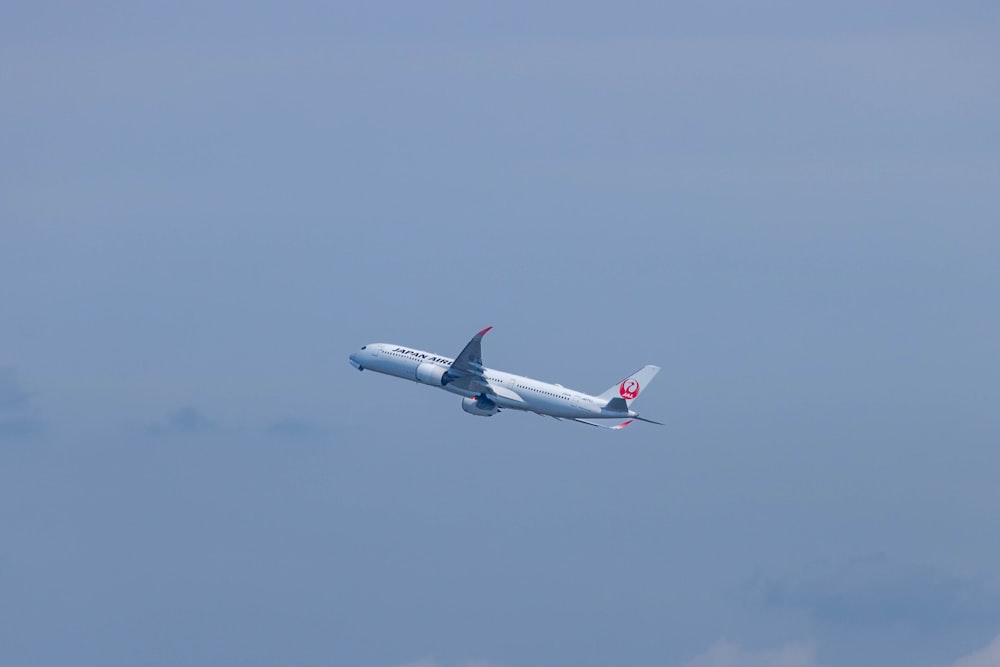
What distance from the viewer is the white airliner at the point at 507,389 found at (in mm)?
89938

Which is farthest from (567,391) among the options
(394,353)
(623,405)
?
(394,353)

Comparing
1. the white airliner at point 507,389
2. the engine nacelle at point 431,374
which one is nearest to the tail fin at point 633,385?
the white airliner at point 507,389

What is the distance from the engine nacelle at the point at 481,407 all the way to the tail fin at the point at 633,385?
678cm

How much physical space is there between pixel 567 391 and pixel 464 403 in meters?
7.59

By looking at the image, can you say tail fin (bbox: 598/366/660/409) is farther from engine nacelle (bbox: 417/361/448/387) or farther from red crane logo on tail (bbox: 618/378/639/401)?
engine nacelle (bbox: 417/361/448/387)

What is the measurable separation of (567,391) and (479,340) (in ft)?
20.3

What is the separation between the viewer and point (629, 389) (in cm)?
9344

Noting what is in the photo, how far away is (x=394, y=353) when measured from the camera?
99625 mm

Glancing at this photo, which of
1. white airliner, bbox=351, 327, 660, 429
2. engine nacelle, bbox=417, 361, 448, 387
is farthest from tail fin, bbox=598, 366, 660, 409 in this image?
engine nacelle, bbox=417, 361, 448, 387

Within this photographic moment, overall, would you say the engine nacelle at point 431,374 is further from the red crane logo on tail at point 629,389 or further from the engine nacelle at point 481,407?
the red crane logo on tail at point 629,389

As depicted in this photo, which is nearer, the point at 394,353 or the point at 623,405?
the point at 623,405

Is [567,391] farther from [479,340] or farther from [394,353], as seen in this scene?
[394,353]

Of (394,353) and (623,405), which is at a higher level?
(394,353)

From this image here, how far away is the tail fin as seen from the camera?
93.3 m
